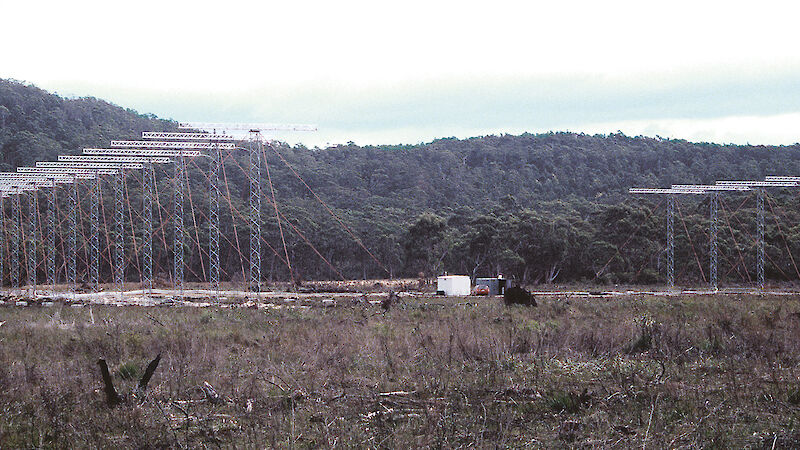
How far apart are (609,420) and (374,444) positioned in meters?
2.60

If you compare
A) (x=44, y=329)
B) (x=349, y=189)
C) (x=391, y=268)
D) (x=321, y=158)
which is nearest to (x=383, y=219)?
(x=391, y=268)

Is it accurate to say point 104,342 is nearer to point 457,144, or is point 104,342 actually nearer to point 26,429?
point 26,429

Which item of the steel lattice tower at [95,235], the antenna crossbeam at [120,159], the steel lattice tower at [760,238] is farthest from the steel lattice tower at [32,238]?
the steel lattice tower at [760,238]

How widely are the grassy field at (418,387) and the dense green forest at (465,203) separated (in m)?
27.1

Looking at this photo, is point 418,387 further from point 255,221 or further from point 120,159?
point 255,221

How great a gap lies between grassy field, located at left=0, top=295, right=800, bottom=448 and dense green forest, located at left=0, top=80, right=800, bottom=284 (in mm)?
27150

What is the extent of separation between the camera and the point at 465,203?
85000mm

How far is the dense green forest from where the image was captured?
189ft

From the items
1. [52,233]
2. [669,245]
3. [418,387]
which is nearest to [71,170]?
[52,233]

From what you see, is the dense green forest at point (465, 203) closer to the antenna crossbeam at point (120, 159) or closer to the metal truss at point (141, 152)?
the metal truss at point (141, 152)

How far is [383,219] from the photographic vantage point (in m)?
70.2

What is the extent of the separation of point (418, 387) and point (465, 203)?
7544 centimetres

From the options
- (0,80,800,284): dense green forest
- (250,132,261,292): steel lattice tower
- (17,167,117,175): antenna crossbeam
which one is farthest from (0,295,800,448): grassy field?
(0,80,800,284): dense green forest

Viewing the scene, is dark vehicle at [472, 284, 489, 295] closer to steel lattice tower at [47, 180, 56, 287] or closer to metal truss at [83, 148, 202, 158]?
metal truss at [83, 148, 202, 158]
